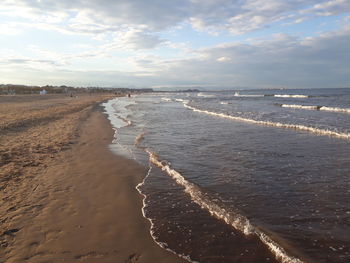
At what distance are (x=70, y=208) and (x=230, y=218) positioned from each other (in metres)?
3.53

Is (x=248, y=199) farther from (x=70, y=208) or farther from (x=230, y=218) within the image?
(x=70, y=208)

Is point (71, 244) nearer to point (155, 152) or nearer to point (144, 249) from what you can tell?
point (144, 249)

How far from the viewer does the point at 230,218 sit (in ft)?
18.7

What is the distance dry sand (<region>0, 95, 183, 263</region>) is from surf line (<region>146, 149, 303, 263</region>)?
1310 millimetres

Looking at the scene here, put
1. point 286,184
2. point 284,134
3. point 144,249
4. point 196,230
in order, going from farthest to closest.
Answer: point 284,134 < point 286,184 < point 196,230 < point 144,249

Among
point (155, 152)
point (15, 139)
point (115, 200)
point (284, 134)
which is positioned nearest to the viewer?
point (115, 200)

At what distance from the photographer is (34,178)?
8273mm

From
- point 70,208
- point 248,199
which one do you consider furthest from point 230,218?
point 70,208

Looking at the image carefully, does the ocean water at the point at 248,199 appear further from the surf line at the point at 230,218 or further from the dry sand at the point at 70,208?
the dry sand at the point at 70,208

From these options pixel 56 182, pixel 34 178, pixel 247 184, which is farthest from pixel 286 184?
pixel 34 178

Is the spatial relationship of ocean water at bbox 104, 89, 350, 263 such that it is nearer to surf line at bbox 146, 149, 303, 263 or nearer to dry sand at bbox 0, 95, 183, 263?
surf line at bbox 146, 149, 303, 263

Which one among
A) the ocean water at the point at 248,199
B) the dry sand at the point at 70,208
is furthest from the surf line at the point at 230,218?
the dry sand at the point at 70,208

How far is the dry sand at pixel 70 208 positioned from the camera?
15.3 ft

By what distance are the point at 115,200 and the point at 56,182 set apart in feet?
7.35
